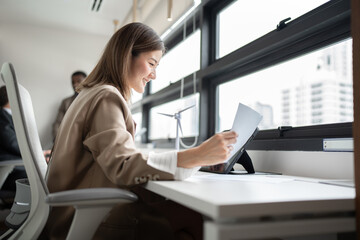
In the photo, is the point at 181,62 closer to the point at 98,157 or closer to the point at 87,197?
the point at 98,157

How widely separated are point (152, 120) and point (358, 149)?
3464 mm

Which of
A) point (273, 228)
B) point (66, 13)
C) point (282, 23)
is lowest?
point (273, 228)

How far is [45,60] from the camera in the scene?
4.80 m

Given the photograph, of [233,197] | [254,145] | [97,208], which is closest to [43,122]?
[254,145]

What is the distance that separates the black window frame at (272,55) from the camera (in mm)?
1353

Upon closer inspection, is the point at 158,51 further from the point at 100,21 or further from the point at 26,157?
the point at 100,21

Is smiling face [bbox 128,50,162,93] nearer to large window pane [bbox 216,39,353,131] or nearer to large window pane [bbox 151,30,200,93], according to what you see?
large window pane [bbox 216,39,353,131]

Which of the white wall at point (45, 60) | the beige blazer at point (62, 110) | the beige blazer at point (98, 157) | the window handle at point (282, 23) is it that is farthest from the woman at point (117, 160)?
the white wall at point (45, 60)

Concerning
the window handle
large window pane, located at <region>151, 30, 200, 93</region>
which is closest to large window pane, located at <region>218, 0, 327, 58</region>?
the window handle

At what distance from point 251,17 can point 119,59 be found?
124 cm

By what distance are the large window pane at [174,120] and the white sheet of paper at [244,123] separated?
0.96 metres

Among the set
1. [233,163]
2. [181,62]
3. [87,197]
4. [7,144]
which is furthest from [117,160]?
[181,62]

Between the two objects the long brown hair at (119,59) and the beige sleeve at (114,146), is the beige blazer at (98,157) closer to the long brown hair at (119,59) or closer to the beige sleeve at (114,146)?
the beige sleeve at (114,146)

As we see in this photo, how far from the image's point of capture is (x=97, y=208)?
84 cm
